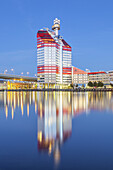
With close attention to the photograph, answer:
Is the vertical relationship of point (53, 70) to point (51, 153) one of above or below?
above

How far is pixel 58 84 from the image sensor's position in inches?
7505

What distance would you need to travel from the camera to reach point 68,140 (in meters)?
7.84

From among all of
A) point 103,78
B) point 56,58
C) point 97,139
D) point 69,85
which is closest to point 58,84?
point 69,85

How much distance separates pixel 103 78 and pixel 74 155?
194 m

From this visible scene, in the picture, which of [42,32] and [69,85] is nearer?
[42,32]

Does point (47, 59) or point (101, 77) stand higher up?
point (47, 59)

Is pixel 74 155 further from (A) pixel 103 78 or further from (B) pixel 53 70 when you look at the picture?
(A) pixel 103 78

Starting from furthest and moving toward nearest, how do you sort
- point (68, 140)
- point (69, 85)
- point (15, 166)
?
point (69, 85) → point (68, 140) → point (15, 166)

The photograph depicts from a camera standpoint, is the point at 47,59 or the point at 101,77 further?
the point at 101,77

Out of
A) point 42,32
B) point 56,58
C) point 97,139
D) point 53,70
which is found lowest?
point 97,139

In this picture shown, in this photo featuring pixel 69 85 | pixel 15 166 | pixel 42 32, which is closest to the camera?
pixel 15 166

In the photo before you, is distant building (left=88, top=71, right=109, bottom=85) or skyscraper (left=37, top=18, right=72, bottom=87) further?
distant building (left=88, top=71, right=109, bottom=85)

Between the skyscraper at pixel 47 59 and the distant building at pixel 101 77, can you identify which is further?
the distant building at pixel 101 77

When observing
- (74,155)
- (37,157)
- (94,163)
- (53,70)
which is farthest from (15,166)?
(53,70)
